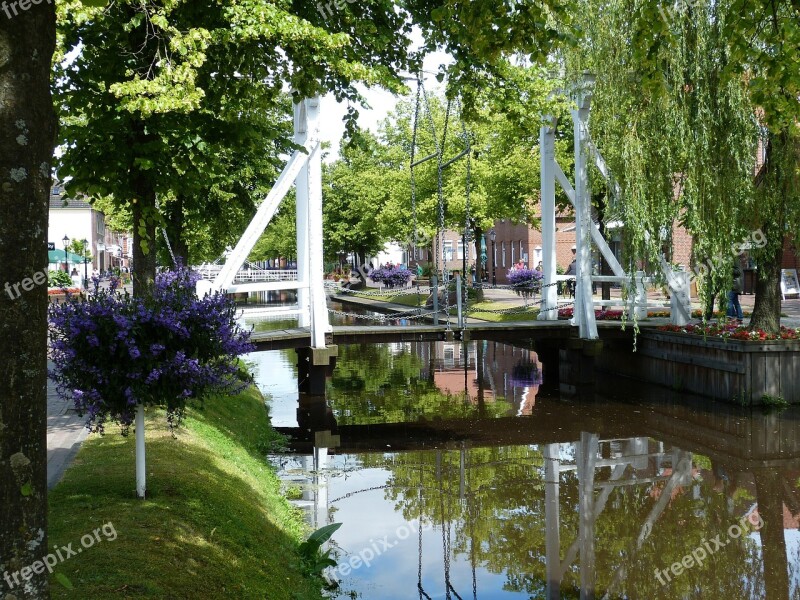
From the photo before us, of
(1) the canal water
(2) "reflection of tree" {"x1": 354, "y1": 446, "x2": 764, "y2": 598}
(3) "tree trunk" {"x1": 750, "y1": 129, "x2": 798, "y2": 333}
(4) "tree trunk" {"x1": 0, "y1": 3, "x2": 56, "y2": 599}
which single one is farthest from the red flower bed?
(4) "tree trunk" {"x1": 0, "y1": 3, "x2": 56, "y2": 599}

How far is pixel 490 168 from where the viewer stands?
117 feet

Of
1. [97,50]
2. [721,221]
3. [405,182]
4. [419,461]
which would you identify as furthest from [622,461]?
[405,182]

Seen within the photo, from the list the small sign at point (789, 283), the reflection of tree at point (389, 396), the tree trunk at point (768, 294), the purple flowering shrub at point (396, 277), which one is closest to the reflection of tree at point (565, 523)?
the reflection of tree at point (389, 396)

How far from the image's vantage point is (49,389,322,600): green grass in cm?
546

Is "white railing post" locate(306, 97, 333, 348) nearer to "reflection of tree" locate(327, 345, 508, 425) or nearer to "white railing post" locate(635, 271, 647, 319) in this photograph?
"reflection of tree" locate(327, 345, 508, 425)

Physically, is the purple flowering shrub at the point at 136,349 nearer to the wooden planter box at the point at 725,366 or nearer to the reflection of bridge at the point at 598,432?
the reflection of bridge at the point at 598,432

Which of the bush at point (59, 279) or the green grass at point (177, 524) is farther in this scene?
the bush at point (59, 279)

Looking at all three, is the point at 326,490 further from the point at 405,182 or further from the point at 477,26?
the point at 405,182

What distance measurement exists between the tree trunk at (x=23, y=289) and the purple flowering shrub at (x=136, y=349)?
3130 millimetres

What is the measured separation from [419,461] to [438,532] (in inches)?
137

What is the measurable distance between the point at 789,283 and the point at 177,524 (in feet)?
106

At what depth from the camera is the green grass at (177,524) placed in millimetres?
5461

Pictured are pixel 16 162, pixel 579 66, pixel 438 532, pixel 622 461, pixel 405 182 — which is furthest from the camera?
pixel 405 182

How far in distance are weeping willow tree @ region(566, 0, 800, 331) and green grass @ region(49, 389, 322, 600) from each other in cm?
998
